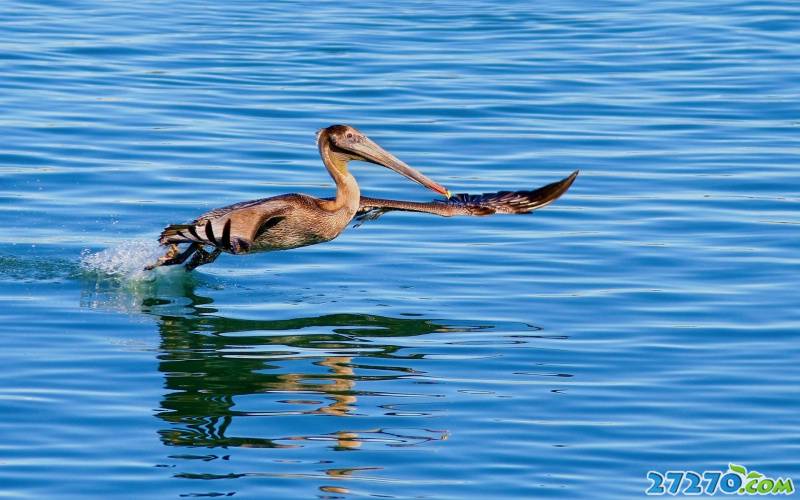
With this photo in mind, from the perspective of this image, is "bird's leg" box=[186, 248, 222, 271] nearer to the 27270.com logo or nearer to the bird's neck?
the bird's neck

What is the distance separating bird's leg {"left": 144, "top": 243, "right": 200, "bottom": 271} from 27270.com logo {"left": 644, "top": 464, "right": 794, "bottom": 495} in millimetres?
5415

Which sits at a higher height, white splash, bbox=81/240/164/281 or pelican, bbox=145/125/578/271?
pelican, bbox=145/125/578/271

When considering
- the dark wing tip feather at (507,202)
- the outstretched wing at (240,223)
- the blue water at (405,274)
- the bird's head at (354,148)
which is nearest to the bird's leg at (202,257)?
the blue water at (405,274)

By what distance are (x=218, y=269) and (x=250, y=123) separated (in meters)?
5.26

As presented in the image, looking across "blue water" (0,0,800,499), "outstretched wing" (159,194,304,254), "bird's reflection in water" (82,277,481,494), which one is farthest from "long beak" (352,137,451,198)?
"bird's reflection in water" (82,277,481,494)

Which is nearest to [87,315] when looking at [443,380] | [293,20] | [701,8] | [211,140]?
[443,380]

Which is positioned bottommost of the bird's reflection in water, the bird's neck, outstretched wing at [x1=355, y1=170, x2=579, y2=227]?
the bird's reflection in water

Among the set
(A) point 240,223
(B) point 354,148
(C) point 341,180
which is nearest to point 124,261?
(A) point 240,223

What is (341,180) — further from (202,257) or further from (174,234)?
(174,234)

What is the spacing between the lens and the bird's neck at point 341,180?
12281mm

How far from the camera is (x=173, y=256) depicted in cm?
1249

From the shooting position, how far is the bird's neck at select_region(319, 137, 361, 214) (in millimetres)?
12281

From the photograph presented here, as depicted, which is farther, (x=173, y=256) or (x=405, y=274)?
(x=405, y=274)

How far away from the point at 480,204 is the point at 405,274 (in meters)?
0.88
